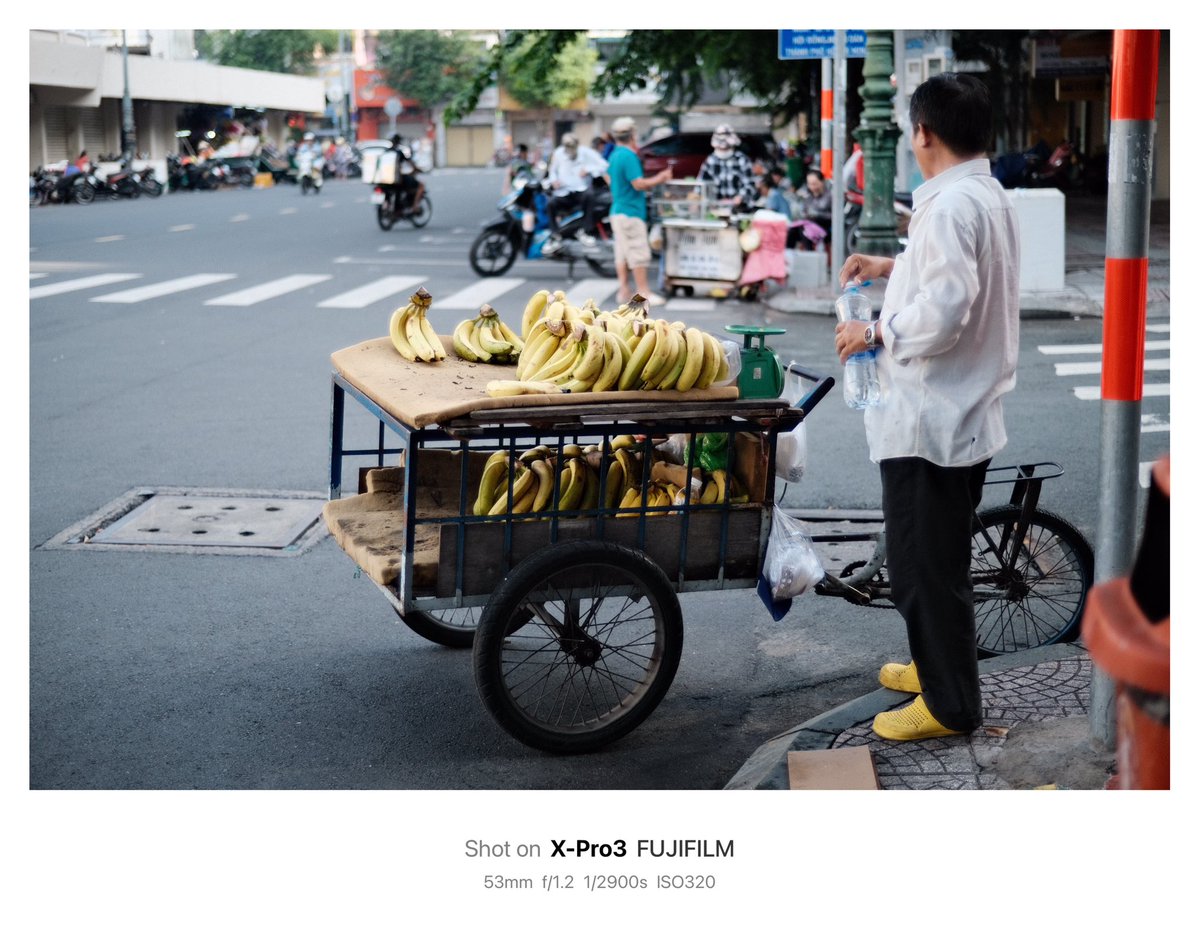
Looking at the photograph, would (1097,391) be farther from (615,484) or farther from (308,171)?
(308,171)

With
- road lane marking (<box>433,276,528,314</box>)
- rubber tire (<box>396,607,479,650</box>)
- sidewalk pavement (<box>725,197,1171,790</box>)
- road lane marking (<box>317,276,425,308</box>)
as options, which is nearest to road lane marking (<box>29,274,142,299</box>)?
road lane marking (<box>317,276,425,308</box>)

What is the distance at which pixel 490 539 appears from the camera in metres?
3.99

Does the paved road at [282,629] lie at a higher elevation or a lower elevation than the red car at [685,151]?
lower

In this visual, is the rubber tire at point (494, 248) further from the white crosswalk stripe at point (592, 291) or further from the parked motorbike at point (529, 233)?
the white crosswalk stripe at point (592, 291)

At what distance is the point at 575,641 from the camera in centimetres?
419

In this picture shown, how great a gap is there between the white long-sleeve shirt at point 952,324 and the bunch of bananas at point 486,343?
62.0 inches

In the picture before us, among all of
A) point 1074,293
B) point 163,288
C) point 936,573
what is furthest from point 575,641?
point 163,288

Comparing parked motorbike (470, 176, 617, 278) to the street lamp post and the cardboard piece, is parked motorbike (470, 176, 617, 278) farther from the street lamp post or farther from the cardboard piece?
the cardboard piece

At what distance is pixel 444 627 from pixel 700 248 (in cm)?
1032

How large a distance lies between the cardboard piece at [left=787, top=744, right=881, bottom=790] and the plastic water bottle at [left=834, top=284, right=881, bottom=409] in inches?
38.6

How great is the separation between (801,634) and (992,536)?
0.85m

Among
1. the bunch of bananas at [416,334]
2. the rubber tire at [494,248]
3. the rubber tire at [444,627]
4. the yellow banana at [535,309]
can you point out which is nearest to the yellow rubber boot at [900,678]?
the rubber tire at [444,627]

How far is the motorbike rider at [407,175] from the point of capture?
22391mm
